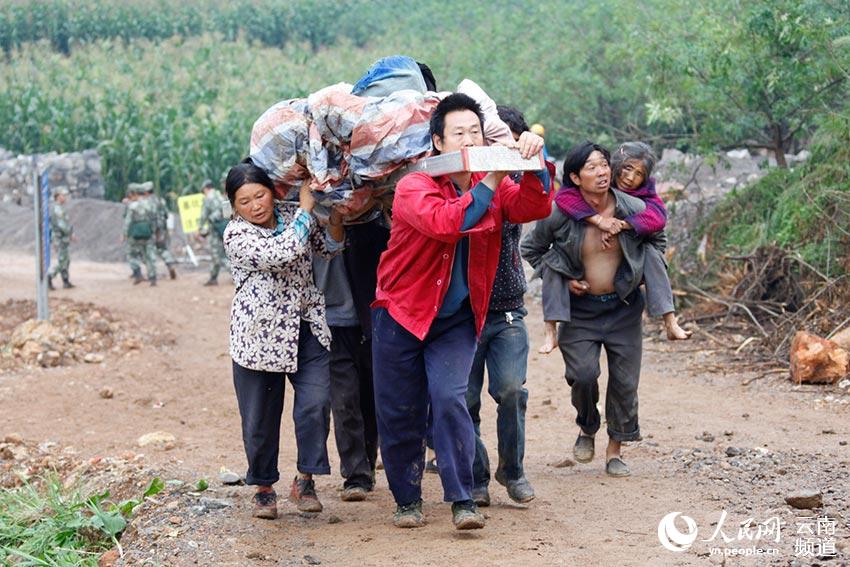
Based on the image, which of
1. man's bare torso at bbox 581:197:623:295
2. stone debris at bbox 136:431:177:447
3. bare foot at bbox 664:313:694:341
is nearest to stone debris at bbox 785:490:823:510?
bare foot at bbox 664:313:694:341

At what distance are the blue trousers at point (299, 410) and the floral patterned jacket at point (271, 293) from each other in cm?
10

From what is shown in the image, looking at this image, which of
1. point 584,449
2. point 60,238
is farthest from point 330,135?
point 60,238

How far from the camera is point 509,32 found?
81.7ft

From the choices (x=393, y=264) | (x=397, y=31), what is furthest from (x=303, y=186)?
(x=397, y=31)

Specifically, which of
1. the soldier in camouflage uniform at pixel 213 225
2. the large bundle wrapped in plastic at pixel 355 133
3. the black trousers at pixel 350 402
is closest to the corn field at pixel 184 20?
the soldier in camouflage uniform at pixel 213 225

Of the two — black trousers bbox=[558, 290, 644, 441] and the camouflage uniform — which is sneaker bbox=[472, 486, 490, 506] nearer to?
black trousers bbox=[558, 290, 644, 441]

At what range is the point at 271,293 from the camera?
18.7ft

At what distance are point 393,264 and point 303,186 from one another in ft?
2.19

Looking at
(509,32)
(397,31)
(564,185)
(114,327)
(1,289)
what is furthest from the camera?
(397,31)

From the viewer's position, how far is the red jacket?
16.6ft

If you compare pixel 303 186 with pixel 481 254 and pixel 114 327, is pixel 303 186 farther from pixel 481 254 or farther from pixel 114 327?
pixel 114 327

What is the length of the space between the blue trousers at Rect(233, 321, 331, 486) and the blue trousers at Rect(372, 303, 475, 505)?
42 centimetres

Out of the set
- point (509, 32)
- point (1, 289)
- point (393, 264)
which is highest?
point (509, 32)

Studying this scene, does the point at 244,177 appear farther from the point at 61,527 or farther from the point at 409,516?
the point at 61,527
